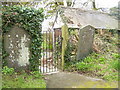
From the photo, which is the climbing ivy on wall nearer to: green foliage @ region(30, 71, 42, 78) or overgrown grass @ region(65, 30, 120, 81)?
green foliage @ region(30, 71, 42, 78)

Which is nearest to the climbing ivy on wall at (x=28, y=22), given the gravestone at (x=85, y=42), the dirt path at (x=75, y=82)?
the dirt path at (x=75, y=82)

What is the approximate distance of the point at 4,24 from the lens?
4.10 m

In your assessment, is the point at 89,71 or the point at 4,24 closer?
the point at 4,24

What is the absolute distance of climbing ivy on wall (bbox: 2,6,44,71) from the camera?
4102 millimetres

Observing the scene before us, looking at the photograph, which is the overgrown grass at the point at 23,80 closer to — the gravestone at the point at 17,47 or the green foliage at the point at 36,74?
the green foliage at the point at 36,74

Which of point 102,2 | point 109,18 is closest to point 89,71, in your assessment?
point 109,18

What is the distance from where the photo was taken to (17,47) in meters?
4.29

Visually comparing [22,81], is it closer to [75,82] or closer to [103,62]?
[75,82]

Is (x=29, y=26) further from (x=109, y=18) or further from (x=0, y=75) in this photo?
(x=109, y=18)

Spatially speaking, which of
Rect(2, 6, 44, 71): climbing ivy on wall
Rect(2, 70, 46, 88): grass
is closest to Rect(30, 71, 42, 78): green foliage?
Rect(2, 70, 46, 88): grass

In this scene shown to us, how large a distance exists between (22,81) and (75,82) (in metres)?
1.46

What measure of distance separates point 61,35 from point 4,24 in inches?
82.7

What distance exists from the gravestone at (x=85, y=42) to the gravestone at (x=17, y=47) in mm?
2176

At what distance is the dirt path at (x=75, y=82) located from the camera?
3559mm
